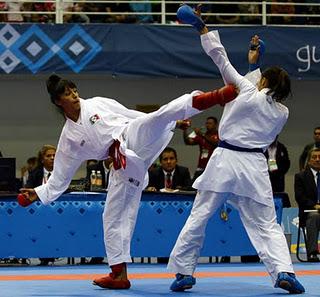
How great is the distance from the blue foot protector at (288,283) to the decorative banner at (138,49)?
27.0ft

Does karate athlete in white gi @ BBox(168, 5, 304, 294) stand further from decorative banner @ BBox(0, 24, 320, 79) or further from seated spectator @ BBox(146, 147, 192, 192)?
decorative banner @ BBox(0, 24, 320, 79)

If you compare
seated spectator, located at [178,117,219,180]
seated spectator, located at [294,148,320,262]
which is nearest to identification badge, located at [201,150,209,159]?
seated spectator, located at [178,117,219,180]

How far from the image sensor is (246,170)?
7.66 m

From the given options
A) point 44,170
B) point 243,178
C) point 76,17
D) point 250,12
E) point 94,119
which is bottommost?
point 44,170

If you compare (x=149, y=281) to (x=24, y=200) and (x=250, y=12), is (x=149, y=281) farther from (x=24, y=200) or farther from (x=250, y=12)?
(x=250, y=12)

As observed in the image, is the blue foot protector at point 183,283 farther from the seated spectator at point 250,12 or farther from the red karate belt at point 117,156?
the seated spectator at point 250,12

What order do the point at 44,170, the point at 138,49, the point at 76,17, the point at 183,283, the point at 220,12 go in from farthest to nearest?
1. the point at 220,12
2. the point at 76,17
3. the point at 138,49
4. the point at 44,170
5. the point at 183,283

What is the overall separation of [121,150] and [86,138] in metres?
0.34

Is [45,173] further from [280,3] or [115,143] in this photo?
[280,3]

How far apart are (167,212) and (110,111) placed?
329cm

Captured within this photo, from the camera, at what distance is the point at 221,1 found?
16.4 meters

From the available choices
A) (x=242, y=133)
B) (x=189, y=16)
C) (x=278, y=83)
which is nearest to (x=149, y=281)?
(x=242, y=133)

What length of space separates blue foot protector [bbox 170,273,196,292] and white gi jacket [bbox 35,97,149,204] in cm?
122

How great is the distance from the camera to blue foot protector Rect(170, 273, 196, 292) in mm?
7797
